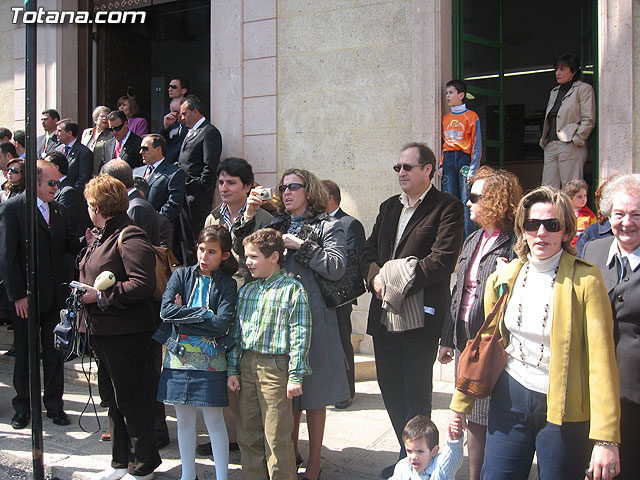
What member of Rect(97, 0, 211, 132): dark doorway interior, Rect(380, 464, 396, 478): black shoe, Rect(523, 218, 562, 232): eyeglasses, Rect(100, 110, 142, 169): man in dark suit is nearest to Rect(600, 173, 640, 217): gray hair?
Rect(523, 218, 562, 232): eyeglasses

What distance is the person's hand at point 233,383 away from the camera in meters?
3.71

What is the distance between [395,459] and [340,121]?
13.8 ft

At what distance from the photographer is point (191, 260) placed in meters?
7.09

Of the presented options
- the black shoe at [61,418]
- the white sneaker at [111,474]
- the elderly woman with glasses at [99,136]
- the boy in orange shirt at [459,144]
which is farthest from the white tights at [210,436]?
the elderly woman with glasses at [99,136]

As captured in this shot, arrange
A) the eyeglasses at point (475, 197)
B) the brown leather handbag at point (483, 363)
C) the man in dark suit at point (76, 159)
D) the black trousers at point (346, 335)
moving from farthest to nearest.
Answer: the man in dark suit at point (76, 159), the black trousers at point (346, 335), the eyeglasses at point (475, 197), the brown leather handbag at point (483, 363)

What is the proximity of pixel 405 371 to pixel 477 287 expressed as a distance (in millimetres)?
772

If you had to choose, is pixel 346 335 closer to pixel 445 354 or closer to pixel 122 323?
pixel 445 354

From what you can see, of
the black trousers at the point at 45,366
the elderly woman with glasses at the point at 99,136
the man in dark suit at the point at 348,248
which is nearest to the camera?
the man in dark suit at the point at 348,248

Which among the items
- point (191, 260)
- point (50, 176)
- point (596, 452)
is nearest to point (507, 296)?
point (596, 452)

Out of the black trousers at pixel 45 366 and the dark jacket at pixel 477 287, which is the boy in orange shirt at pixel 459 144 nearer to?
the dark jacket at pixel 477 287

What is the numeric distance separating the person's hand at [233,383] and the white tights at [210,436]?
0.71ft

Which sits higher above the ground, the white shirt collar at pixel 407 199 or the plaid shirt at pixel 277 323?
the white shirt collar at pixel 407 199

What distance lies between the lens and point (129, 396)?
398cm

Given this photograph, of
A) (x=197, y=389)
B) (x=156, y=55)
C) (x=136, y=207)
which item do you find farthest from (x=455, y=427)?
(x=156, y=55)
